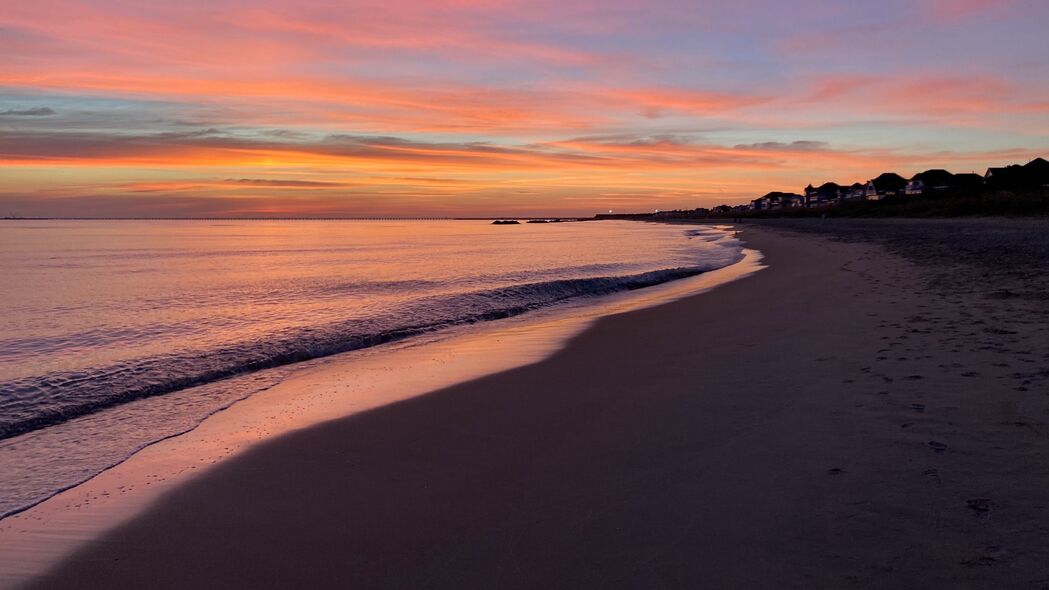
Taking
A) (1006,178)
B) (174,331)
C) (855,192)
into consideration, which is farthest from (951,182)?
(174,331)

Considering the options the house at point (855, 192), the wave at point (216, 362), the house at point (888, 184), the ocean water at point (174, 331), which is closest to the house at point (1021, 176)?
the house at point (888, 184)

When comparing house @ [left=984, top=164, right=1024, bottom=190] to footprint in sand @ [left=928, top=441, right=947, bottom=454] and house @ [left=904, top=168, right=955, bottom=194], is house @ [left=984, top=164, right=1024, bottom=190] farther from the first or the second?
footprint in sand @ [left=928, top=441, right=947, bottom=454]

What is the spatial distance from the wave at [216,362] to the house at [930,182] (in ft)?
386

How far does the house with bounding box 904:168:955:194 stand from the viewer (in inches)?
4464

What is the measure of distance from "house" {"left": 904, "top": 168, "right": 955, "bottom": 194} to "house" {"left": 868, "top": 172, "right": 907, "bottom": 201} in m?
7.17

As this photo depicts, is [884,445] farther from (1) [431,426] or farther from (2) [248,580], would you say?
(2) [248,580]

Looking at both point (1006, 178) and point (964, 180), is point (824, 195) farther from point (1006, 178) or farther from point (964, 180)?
point (1006, 178)

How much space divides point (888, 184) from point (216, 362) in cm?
14745

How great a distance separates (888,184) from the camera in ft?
433

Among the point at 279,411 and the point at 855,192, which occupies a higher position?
the point at 855,192

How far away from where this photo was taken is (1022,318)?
10.3 metres

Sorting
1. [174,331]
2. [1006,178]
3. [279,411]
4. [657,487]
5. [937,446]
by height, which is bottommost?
[279,411]

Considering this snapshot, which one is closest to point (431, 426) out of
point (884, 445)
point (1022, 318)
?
point (884, 445)

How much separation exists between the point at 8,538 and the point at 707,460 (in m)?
5.47
